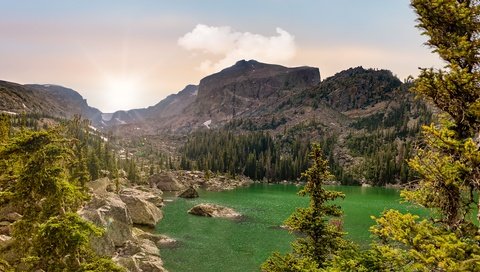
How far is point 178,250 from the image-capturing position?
5566cm

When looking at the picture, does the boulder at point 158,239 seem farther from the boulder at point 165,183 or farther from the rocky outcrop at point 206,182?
the rocky outcrop at point 206,182

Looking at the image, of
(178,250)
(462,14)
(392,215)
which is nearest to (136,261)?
(178,250)

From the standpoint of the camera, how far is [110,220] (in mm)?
49969

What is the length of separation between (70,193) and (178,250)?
37138 mm

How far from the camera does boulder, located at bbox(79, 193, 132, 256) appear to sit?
4403 cm

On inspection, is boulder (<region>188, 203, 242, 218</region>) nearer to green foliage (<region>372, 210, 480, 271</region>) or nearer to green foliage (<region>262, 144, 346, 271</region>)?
green foliage (<region>262, 144, 346, 271</region>)

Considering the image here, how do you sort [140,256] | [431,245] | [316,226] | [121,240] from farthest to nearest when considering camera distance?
1. [121,240]
2. [140,256]
3. [316,226]
4. [431,245]

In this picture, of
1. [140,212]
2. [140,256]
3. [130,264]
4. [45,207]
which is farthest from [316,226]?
[140,212]

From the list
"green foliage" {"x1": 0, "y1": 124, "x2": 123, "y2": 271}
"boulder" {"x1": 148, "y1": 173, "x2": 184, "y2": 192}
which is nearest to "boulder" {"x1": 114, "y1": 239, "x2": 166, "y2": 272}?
"green foliage" {"x1": 0, "y1": 124, "x2": 123, "y2": 271}

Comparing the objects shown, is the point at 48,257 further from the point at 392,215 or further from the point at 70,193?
the point at 392,215

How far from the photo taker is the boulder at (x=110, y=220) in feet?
144

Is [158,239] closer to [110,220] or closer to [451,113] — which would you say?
[110,220]

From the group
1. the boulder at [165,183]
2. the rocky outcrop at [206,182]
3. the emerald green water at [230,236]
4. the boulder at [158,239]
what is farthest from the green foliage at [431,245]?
the rocky outcrop at [206,182]

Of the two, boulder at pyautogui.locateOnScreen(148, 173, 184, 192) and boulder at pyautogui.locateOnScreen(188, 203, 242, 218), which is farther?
boulder at pyautogui.locateOnScreen(148, 173, 184, 192)
